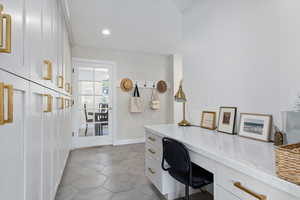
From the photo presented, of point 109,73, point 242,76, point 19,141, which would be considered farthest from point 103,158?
point 242,76

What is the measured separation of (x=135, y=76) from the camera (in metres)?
4.12

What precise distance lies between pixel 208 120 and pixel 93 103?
2.86 m

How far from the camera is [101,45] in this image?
12.0ft

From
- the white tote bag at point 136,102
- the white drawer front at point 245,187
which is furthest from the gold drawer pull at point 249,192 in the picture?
the white tote bag at point 136,102

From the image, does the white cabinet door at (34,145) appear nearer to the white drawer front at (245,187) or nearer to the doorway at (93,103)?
the white drawer front at (245,187)

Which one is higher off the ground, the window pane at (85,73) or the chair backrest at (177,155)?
the window pane at (85,73)

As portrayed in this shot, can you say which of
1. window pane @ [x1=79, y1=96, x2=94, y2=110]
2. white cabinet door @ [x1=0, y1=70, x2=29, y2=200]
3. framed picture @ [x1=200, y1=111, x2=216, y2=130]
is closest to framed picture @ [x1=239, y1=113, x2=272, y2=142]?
framed picture @ [x1=200, y1=111, x2=216, y2=130]

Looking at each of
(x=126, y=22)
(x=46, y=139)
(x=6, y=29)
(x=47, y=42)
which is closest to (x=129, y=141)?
(x=126, y=22)

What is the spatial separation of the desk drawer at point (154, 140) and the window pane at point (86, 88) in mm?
2371

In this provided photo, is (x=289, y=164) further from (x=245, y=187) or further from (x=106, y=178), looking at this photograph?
(x=106, y=178)

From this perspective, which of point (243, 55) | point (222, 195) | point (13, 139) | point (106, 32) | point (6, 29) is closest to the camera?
point (6, 29)

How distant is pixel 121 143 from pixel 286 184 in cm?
365

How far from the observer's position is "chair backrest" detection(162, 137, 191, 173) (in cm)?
123

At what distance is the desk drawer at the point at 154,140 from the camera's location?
1679 mm
